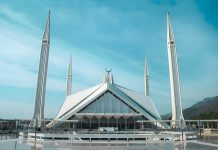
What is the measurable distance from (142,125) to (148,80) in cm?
2580

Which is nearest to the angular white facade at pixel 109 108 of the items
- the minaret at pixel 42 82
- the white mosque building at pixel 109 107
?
the white mosque building at pixel 109 107

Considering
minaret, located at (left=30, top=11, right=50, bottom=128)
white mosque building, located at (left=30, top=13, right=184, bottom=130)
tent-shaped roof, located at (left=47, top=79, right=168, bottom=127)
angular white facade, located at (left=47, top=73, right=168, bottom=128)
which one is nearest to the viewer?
minaret, located at (left=30, top=11, right=50, bottom=128)

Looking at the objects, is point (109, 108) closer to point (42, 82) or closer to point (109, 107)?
point (109, 107)

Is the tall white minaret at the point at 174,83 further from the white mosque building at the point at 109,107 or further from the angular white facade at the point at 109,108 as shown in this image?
the angular white facade at the point at 109,108

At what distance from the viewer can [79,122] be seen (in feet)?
135

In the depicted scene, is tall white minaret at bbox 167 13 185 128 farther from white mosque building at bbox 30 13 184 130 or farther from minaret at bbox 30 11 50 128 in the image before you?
minaret at bbox 30 11 50 128

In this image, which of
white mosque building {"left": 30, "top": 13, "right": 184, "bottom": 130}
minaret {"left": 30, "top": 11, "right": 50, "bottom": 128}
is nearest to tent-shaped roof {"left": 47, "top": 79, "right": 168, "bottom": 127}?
white mosque building {"left": 30, "top": 13, "right": 184, "bottom": 130}

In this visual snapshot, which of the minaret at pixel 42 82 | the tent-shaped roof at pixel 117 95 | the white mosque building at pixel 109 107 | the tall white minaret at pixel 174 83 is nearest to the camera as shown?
the minaret at pixel 42 82

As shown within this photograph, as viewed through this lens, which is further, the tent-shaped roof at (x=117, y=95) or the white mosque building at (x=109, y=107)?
the tent-shaped roof at (x=117, y=95)

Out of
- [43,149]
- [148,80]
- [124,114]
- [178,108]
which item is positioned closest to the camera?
[43,149]

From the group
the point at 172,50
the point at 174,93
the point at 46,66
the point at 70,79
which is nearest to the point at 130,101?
the point at 174,93

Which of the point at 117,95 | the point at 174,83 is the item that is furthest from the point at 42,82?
the point at 174,83

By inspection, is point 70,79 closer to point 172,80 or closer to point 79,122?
point 79,122

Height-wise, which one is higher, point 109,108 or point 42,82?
point 42,82
